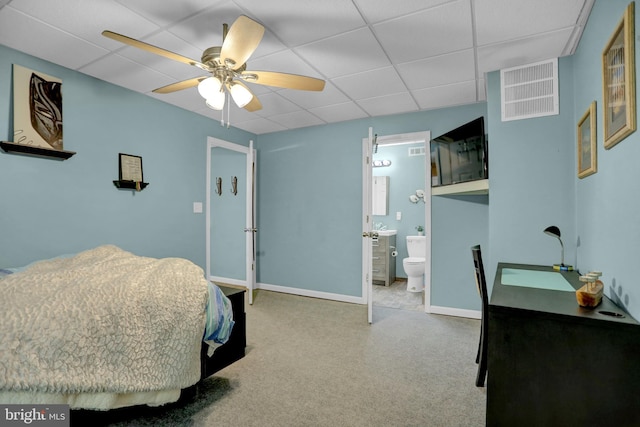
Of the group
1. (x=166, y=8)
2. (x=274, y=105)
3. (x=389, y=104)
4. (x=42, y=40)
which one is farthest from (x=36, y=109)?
(x=389, y=104)

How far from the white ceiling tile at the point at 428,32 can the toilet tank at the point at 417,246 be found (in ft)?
10.2

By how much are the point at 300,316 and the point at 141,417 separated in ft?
6.66

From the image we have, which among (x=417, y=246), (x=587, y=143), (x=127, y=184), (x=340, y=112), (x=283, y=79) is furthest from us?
(x=417, y=246)

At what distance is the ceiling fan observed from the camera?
1.67m

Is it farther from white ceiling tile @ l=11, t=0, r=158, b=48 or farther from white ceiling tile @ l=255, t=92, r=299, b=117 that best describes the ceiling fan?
white ceiling tile @ l=255, t=92, r=299, b=117

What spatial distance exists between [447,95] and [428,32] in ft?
4.19

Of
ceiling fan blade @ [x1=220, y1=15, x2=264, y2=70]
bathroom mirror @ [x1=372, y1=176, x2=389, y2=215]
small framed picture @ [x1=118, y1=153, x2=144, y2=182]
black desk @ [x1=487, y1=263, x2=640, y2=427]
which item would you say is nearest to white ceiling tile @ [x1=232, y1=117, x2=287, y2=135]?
small framed picture @ [x1=118, y1=153, x2=144, y2=182]

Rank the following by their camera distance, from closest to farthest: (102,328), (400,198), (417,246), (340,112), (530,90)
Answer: (102,328), (530,90), (340,112), (417,246), (400,198)

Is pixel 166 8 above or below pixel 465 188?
above

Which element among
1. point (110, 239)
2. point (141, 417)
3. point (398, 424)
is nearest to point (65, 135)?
point (110, 239)

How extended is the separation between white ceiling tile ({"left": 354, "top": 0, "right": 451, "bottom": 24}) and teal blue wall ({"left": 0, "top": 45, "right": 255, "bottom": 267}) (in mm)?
2526

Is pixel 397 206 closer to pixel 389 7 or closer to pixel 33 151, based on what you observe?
pixel 389 7

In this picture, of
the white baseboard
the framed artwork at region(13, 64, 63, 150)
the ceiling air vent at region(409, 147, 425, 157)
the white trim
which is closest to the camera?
the framed artwork at region(13, 64, 63, 150)

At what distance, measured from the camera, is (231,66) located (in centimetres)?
196
